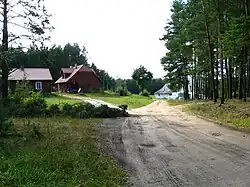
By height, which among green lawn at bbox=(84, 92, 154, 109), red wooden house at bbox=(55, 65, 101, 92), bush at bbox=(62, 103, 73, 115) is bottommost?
green lawn at bbox=(84, 92, 154, 109)

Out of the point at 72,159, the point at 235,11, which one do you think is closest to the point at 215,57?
the point at 235,11

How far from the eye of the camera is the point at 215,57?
35812 millimetres

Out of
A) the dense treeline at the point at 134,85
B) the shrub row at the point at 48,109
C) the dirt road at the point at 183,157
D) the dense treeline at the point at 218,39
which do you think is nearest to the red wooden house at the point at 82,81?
the dense treeline at the point at 134,85

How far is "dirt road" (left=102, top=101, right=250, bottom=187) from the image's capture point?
7.72m

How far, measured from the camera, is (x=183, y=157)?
10.3 meters

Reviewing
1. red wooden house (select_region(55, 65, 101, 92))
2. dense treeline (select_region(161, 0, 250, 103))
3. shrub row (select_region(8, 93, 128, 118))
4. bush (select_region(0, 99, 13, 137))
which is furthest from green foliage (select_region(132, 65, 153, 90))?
bush (select_region(0, 99, 13, 137))

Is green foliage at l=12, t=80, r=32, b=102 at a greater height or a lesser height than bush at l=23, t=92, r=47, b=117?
greater

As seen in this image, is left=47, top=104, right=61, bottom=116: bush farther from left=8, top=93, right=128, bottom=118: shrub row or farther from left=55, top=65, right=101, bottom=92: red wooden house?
left=55, top=65, right=101, bottom=92: red wooden house

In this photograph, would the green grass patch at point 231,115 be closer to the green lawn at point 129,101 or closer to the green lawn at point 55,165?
the green lawn at point 55,165

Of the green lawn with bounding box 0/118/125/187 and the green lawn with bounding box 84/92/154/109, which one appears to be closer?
the green lawn with bounding box 0/118/125/187

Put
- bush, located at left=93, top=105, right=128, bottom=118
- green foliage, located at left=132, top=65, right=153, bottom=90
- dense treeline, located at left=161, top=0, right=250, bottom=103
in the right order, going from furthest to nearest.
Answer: green foliage, located at left=132, top=65, right=153, bottom=90
bush, located at left=93, top=105, right=128, bottom=118
dense treeline, located at left=161, top=0, right=250, bottom=103

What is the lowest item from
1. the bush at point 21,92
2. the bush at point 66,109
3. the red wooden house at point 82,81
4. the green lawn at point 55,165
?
the green lawn at point 55,165

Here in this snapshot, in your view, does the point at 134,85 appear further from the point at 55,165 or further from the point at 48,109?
the point at 55,165

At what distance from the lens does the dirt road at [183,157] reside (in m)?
7.72
